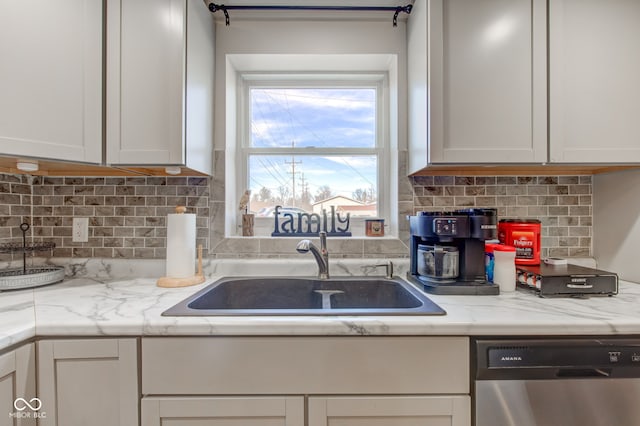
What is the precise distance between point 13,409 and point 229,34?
1706mm

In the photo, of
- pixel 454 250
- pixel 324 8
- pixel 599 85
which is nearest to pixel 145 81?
pixel 324 8

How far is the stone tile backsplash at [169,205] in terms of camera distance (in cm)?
152

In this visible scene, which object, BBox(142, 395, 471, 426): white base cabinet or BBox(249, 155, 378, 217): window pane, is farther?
BBox(249, 155, 378, 217): window pane

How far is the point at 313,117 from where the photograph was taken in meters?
1.79

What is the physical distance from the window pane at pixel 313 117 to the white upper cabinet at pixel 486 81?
0.60 metres

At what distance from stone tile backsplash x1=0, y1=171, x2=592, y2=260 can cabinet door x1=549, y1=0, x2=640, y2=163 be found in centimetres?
32

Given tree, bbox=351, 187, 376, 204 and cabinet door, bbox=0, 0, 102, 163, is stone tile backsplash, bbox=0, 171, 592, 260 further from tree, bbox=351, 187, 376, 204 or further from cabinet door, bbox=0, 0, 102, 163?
cabinet door, bbox=0, 0, 102, 163

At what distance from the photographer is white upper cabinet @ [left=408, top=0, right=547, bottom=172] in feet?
3.96

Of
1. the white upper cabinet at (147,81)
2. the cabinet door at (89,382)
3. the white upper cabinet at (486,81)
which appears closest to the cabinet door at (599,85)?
the white upper cabinet at (486,81)

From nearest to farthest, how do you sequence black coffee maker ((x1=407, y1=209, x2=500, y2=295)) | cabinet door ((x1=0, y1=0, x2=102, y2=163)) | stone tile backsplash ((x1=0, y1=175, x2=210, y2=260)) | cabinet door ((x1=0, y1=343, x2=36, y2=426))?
1. cabinet door ((x1=0, y1=343, x2=36, y2=426))
2. cabinet door ((x1=0, y1=0, x2=102, y2=163))
3. black coffee maker ((x1=407, y1=209, x2=500, y2=295))
4. stone tile backsplash ((x1=0, y1=175, x2=210, y2=260))

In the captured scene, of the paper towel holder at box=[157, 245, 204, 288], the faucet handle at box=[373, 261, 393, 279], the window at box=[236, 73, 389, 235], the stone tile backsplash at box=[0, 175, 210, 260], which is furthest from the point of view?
the window at box=[236, 73, 389, 235]

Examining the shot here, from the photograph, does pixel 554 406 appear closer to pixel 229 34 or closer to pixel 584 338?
pixel 584 338

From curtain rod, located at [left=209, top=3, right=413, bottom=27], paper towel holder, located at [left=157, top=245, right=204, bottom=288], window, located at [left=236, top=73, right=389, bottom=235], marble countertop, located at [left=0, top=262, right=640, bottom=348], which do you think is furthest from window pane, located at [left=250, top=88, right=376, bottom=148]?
marble countertop, located at [left=0, top=262, right=640, bottom=348]

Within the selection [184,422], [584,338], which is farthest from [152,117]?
[584,338]
